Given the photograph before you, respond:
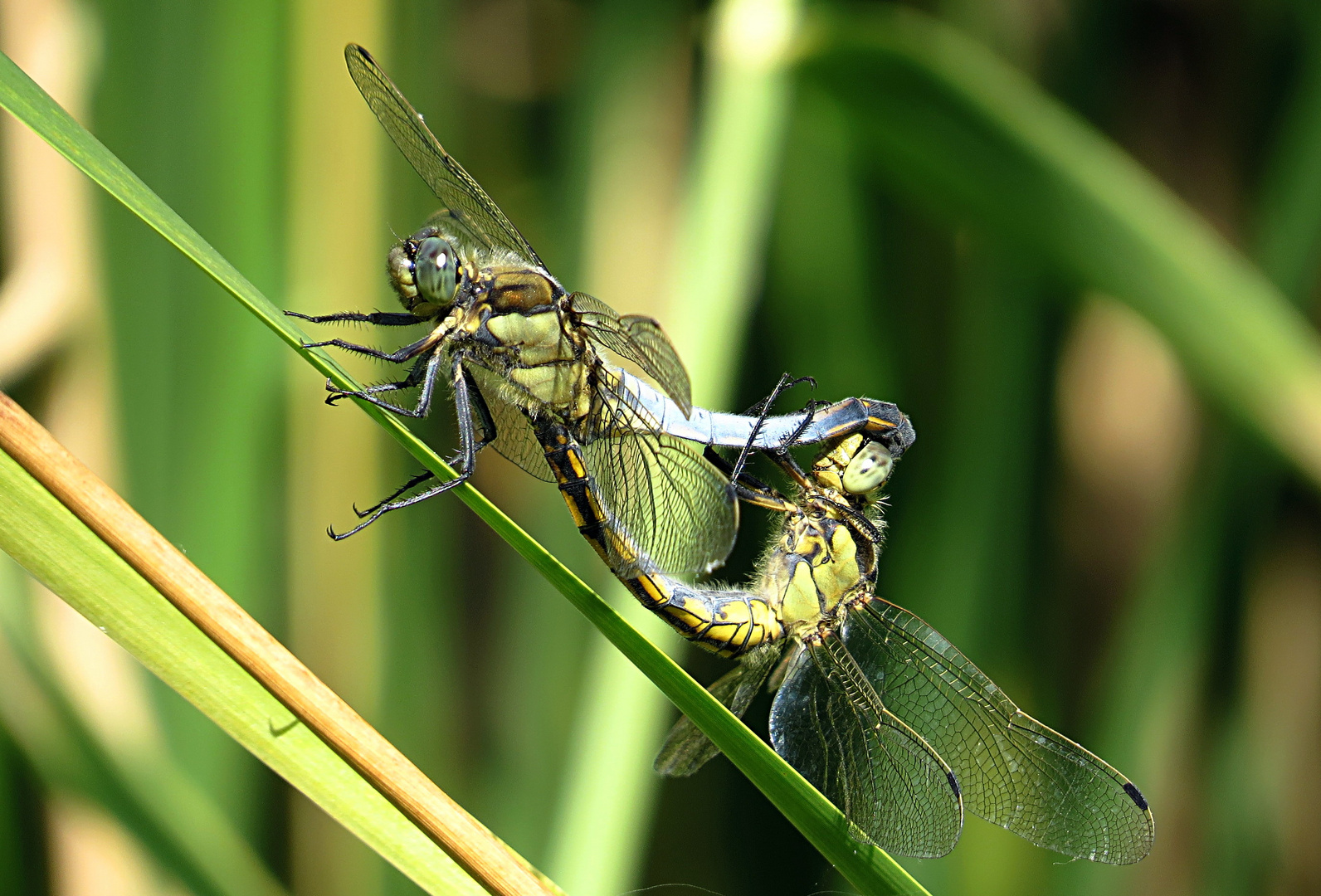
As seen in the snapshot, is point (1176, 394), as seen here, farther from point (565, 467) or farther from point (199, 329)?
point (199, 329)

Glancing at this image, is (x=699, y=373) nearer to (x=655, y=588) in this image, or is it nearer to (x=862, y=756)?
(x=655, y=588)

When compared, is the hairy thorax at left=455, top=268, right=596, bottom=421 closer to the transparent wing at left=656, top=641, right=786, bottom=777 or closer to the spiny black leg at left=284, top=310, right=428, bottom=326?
the spiny black leg at left=284, top=310, right=428, bottom=326

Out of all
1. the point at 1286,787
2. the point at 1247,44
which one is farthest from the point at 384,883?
the point at 1247,44

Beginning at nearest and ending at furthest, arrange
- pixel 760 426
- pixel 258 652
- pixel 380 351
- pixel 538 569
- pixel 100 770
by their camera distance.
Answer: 1. pixel 258 652
2. pixel 538 569
3. pixel 380 351
4. pixel 100 770
5. pixel 760 426

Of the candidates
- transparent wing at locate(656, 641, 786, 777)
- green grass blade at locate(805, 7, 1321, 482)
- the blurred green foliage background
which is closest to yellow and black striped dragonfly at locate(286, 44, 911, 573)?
the blurred green foliage background

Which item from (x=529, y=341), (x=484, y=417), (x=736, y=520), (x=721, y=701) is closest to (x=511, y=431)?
(x=484, y=417)

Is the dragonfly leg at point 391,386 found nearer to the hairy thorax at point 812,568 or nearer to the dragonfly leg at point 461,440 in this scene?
the dragonfly leg at point 461,440
